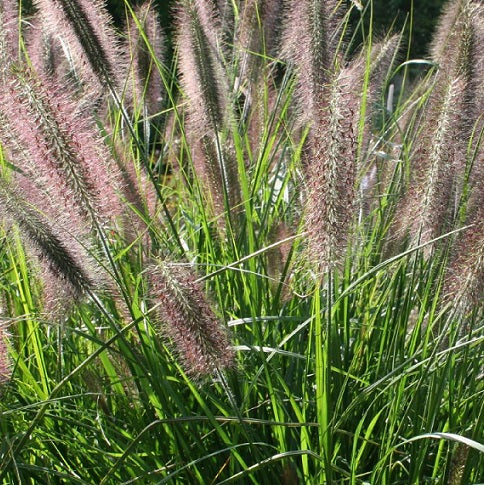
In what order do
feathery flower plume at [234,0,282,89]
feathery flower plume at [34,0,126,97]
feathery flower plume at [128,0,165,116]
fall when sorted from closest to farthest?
1. feathery flower plume at [34,0,126,97]
2. feathery flower plume at [234,0,282,89]
3. feathery flower plume at [128,0,165,116]

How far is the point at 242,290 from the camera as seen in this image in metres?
2.88

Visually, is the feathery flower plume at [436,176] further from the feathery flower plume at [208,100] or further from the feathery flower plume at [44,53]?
the feathery flower plume at [44,53]

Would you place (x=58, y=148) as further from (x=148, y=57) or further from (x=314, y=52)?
(x=148, y=57)

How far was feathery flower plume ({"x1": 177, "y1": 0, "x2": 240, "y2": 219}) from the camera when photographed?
9.40 feet

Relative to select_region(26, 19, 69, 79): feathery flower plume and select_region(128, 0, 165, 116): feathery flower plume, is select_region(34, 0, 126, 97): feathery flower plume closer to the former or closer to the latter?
select_region(26, 19, 69, 79): feathery flower plume

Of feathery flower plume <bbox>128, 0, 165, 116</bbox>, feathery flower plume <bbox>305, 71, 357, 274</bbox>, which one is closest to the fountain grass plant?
feathery flower plume <bbox>305, 71, 357, 274</bbox>

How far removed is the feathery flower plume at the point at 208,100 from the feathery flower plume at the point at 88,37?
0.91ft

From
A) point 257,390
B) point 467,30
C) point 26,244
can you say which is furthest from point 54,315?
point 467,30

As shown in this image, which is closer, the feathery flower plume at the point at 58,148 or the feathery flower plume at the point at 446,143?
the feathery flower plume at the point at 58,148

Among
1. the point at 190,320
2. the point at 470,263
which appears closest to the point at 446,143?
the point at 470,263

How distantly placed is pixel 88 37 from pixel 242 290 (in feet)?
3.17

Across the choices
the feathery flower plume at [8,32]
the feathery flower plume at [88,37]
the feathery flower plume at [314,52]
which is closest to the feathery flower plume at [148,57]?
the feathery flower plume at [8,32]

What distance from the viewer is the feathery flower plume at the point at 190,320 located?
1.99 m

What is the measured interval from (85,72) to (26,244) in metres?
0.79
